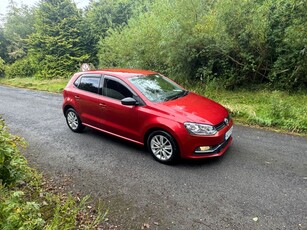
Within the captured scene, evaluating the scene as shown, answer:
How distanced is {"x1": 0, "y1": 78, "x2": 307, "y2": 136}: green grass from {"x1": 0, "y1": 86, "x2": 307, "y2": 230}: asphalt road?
53 centimetres

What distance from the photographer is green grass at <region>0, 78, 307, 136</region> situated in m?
6.08

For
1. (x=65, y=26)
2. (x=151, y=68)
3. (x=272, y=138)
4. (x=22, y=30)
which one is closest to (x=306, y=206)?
(x=272, y=138)

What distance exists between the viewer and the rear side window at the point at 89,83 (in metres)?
5.43

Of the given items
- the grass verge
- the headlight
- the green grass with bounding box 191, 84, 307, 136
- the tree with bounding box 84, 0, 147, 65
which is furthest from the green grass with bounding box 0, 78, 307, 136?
the tree with bounding box 84, 0, 147, 65

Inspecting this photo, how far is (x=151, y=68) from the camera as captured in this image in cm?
1179

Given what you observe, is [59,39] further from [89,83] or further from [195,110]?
[195,110]

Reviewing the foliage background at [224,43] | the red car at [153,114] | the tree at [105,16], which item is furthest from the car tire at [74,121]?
the tree at [105,16]

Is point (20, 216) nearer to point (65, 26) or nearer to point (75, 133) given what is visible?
point (75, 133)

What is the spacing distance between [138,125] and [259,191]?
2.44m

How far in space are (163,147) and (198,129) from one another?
2.58 feet

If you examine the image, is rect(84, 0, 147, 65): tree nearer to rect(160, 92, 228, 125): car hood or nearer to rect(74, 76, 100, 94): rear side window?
rect(74, 76, 100, 94): rear side window

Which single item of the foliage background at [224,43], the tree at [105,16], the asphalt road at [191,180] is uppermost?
the tree at [105,16]

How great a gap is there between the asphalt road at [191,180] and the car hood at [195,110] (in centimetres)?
88

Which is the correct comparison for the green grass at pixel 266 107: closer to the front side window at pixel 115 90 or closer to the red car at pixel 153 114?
the red car at pixel 153 114
